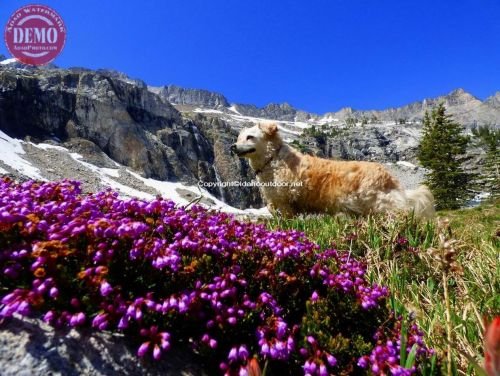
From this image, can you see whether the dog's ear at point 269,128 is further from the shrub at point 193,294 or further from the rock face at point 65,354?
the rock face at point 65,354

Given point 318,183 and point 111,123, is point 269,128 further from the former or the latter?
point 111,123

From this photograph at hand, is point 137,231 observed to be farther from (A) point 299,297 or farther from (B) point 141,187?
(B) point 141,187

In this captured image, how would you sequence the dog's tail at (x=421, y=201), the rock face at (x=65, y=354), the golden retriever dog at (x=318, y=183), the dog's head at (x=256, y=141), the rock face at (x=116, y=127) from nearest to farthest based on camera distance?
the rock face at (x=65, y=354) → the dog's tail at (x=421, y=201) → the golden retriever dog at (x=318, y=183) → the dog's head at (x=256, y=141) → the rock face at (x=116, y=127)

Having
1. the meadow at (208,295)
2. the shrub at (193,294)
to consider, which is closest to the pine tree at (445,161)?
the meadow at (208,295)

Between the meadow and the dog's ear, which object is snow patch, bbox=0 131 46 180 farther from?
the meadow

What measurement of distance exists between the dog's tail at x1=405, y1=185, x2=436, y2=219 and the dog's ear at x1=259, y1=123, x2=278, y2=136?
4050 mm

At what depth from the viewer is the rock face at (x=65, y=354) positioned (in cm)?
184

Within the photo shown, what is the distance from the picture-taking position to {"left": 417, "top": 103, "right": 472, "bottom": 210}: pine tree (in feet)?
143

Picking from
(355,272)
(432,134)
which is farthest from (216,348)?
(432,134)

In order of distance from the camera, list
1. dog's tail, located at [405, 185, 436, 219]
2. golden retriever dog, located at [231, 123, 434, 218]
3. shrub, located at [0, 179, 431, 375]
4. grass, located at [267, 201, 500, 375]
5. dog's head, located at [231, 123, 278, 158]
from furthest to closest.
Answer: dog's head, located at [231, 123, 278, 158] → golden retriever dog, located at [231, 123, 434, 218] → dog's tail, located at [405, 185, 436, 219] → grass, located at [267, 201, 500, 375] → shrub, located at [0, 179, 431, 375]

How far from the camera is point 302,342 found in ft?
7.89

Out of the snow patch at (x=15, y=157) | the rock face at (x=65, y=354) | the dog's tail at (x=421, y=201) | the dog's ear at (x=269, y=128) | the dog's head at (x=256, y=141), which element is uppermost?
the dog's ear at (x=269, y=128)

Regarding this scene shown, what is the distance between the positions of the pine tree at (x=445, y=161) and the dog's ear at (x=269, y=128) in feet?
122

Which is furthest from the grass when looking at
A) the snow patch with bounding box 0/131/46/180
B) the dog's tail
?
the snow patch with bounding box 0/131/46/180
